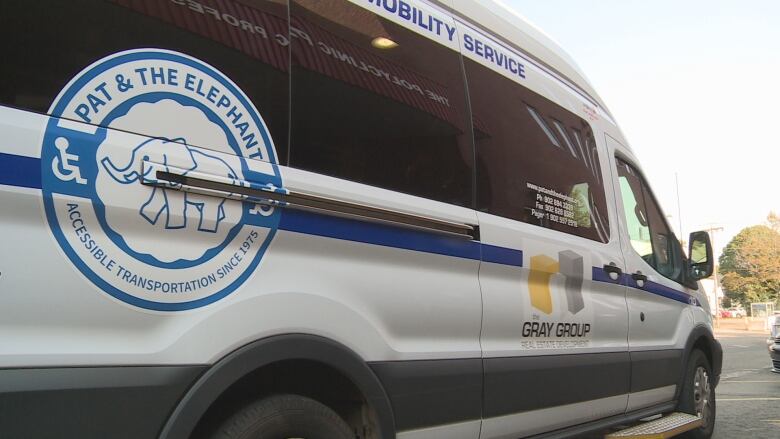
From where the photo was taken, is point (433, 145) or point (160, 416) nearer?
point (160, 416)

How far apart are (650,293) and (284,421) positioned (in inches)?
127

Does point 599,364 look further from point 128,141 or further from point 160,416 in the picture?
point 128,141

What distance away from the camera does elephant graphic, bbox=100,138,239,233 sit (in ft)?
5.37

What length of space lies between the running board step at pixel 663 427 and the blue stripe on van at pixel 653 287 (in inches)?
35.4

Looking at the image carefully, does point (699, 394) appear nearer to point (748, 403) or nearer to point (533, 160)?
point (748, 403)

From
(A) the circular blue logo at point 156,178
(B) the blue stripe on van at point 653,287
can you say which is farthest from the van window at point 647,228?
(A) the circular blue logo at point 156,178

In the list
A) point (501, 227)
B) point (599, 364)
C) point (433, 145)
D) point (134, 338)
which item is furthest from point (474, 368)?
point (134, 338)

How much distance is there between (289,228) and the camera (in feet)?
6.47

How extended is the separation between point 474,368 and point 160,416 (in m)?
1.43

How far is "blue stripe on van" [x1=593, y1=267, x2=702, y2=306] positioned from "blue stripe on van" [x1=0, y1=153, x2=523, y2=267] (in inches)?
36.7

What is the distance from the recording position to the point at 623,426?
13.2 feet

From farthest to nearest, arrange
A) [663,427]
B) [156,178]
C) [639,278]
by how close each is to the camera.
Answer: [639,278] → [663,427] → [156,178]

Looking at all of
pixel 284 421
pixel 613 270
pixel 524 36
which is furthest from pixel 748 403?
pixel 284 421

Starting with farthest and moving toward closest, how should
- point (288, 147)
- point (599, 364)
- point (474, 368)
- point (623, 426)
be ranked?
point (623, 426), point (599, 364), point (474, 368), point (288, 147)
